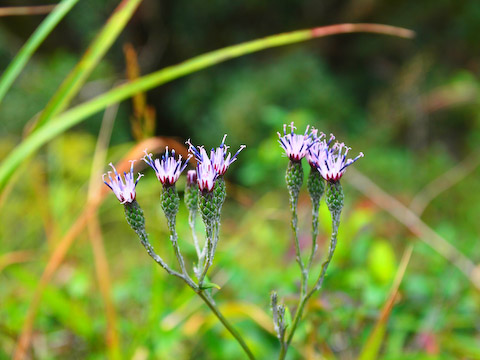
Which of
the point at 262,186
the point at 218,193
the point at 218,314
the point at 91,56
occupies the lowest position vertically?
the point at 218,314

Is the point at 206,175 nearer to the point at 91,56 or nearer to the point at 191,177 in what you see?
the point at 191,177

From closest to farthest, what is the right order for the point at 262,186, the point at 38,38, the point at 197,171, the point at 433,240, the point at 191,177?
the point at 197,171 < the point at 191,177 < the point at 38,38 < the point at 433,240 < the point at 262,186

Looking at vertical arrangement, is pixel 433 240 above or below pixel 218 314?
above

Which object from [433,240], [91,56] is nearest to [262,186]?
[433,240]

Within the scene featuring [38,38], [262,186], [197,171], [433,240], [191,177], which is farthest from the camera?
[262,186]

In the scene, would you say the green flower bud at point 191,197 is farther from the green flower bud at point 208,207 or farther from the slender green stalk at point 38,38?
the slender green stalk at point 38,38

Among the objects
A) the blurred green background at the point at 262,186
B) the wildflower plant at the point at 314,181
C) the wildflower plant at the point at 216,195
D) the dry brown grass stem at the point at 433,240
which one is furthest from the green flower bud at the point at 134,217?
the dry brown grass stem at the point at 433,240

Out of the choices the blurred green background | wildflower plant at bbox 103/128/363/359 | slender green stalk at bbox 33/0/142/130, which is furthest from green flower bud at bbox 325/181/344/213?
slender green stalk at bbox 33/0/142/130

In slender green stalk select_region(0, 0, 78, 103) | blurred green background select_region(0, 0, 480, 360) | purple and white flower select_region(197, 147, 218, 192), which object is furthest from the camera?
blurred green background select_region(0, 0, 480, 360)

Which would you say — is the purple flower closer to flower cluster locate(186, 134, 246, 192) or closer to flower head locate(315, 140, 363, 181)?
flower cluster locate(186, 134, 246, 192)
